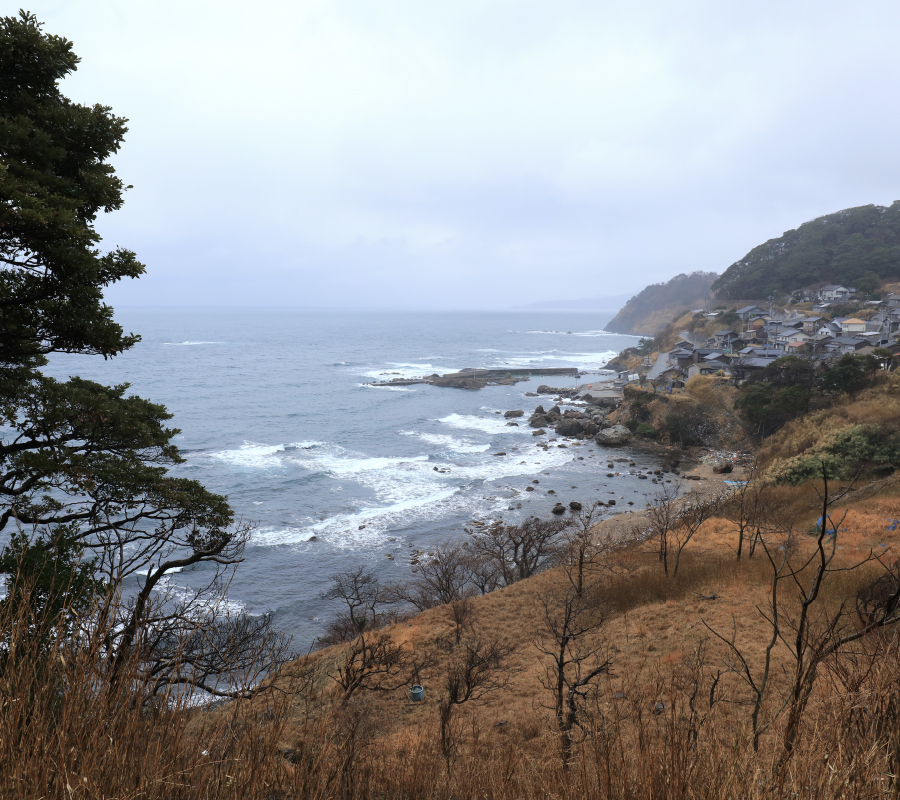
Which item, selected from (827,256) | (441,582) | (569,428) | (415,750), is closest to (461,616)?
(441,582)

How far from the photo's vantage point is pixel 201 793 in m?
2.65

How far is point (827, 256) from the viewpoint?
84688 mm

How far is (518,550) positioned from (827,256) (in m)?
91.5

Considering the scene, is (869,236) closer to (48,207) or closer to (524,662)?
(524,662)

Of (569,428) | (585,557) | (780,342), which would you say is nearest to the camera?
(585,557)

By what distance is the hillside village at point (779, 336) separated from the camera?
51406mm

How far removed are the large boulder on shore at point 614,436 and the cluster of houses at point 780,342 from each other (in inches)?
528

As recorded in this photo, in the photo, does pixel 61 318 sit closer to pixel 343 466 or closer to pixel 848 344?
pixel 343 466

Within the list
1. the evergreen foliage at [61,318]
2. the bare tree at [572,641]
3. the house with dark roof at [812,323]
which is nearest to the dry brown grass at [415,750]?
the bare tree at [572,641]

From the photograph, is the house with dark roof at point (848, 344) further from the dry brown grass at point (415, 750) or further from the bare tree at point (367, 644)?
the dry brown grass at point (415, 750)

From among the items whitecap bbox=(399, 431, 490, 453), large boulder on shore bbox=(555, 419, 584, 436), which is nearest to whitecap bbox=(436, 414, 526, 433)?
large boulder on shore bbox=(555, 419, 584, 436)

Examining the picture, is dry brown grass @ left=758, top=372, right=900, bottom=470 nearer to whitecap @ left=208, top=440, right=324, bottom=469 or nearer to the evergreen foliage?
the evergreen foliage

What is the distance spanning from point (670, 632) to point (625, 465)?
1161 inches

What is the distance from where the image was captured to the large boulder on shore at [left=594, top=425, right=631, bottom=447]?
150ft
